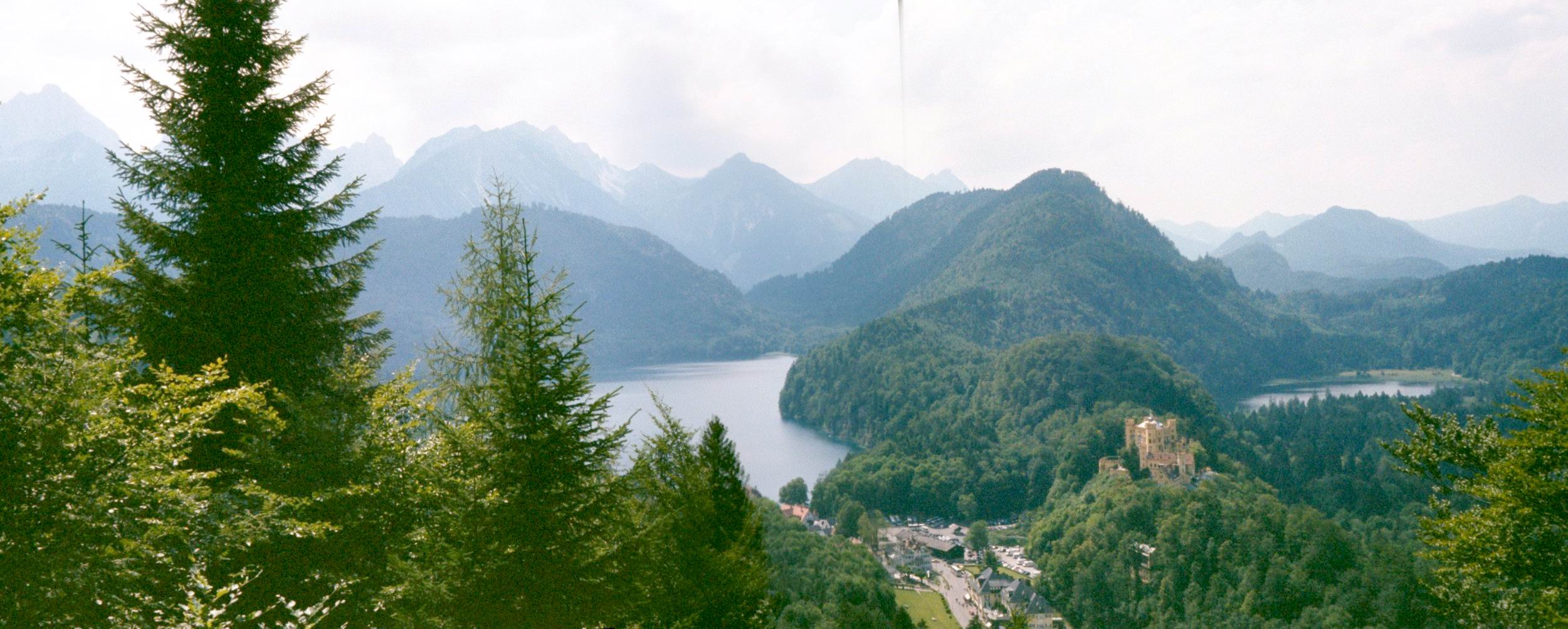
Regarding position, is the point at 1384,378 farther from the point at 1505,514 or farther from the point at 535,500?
the point at 535,500

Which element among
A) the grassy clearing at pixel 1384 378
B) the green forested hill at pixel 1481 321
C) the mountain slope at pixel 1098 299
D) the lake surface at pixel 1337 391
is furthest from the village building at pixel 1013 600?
the green forested hill at pixel 1481 321

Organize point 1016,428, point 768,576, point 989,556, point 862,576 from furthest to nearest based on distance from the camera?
point 1016,428 < point 989,556 < point 862,576 < point 768,576

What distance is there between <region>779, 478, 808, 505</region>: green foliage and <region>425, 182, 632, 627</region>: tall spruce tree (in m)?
57.7

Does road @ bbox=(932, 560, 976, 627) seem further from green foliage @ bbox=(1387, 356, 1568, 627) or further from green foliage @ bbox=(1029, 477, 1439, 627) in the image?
green foliage @ bbox=(1387, 356, 1568, 627)

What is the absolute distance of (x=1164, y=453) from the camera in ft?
183

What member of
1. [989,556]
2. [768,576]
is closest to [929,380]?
[989,556]

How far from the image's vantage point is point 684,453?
1388 cm

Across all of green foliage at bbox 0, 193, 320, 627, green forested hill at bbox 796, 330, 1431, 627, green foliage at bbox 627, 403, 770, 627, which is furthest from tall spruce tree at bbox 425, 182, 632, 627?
green forested hill at bbox 796, 330, 1431, 627

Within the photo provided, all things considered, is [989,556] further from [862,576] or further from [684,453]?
[684,453]

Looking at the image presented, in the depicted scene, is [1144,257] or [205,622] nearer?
[205,622]

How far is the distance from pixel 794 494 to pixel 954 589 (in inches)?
855

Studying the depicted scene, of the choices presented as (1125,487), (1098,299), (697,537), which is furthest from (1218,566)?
(1098,299)

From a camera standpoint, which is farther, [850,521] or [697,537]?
[850,521]

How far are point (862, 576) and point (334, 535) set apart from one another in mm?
31049
